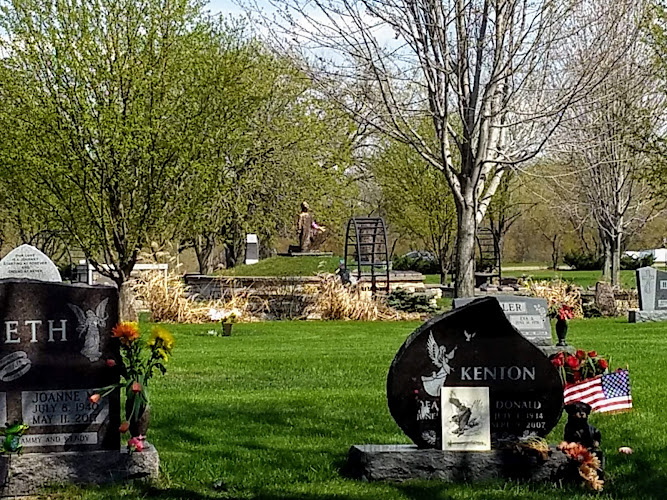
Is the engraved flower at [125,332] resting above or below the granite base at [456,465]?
above

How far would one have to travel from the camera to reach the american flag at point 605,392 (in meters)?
8.67

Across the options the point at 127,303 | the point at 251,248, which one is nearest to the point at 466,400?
the point at 127,303

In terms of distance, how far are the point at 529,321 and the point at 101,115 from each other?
445 inches

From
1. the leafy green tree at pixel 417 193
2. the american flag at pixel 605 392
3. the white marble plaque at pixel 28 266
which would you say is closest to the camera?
the american flag at pixel 605 392

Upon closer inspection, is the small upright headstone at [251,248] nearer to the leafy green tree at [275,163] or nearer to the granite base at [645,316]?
the leafy green tree at [275,163]

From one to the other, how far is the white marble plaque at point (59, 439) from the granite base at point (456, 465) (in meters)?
1.76

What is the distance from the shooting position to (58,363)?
661 cm

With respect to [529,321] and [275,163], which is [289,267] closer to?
[275,163]

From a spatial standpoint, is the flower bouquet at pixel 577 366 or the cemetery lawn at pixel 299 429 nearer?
the cemetery lawn at pixel 299 429

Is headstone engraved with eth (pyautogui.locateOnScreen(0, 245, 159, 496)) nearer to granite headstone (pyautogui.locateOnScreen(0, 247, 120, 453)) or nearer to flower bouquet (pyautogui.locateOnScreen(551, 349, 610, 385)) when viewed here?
granite headstone (pyautogui.locateOnScreen(0, 247, 120, 453))

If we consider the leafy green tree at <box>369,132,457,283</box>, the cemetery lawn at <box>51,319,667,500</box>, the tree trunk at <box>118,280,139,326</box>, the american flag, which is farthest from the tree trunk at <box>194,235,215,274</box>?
the american flag

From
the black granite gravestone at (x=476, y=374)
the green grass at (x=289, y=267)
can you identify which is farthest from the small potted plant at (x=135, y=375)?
the green grass at (x=289, y=267)

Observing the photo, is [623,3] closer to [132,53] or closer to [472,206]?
[472,206]

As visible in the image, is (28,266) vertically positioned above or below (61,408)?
above
